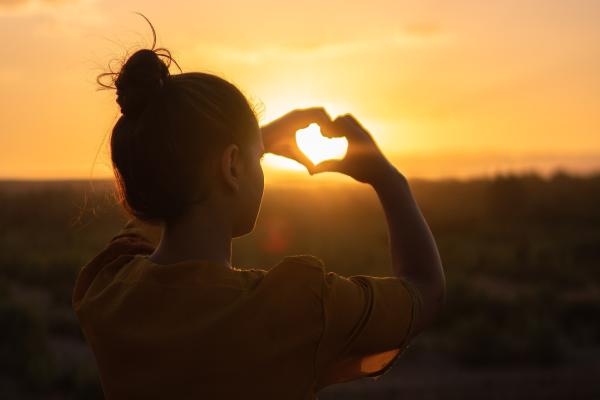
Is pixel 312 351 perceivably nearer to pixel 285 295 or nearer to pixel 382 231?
A: pixel 285 295

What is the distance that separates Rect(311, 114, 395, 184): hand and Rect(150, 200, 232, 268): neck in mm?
226

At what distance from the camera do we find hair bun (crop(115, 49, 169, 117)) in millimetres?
1808

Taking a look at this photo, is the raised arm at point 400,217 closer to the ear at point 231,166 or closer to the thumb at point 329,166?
the thumb at point 329,166

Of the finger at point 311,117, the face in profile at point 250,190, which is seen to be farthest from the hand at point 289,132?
the face in profile at point 250,190

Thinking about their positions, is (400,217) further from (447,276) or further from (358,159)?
(447,276)

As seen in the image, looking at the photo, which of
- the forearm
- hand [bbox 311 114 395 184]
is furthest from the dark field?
the forearm

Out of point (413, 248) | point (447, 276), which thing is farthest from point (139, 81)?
point (447, 276)

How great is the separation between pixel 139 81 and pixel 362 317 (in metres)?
→ 0.63

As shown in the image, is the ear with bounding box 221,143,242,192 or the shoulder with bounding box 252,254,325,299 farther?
the ear with bounding box 221,143,242,192

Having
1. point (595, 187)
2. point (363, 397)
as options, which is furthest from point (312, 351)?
point (595, 187)

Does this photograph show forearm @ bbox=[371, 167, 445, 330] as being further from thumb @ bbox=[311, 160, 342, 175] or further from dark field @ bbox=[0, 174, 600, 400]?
dark field @ bbox=[0, 174, 600, 400]

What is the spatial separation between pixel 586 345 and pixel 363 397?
5.00 metres

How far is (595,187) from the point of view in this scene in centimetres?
5119

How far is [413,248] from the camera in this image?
1739mm
